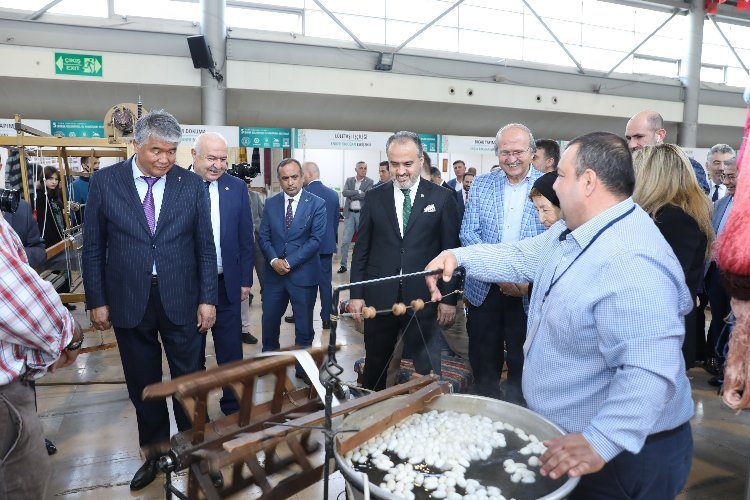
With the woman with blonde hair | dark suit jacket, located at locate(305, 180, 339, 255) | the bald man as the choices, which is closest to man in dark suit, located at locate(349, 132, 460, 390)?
the woman with blonde hair

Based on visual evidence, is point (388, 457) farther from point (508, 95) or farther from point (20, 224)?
point (508, 95)

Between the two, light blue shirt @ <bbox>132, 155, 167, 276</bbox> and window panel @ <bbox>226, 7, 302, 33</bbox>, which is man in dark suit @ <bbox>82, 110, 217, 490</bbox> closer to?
light blue shirt @ <bbox>132, 155, 167, 276</bbox>

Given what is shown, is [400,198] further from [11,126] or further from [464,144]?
[464,144]

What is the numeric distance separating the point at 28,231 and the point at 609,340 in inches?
125

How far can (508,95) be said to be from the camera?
11188 millimetres

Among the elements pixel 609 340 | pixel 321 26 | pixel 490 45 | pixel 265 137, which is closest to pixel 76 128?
pixel 265 137

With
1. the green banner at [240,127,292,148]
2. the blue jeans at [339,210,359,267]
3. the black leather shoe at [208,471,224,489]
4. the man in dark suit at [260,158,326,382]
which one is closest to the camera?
the black leather shoe at [208,471,224,489]

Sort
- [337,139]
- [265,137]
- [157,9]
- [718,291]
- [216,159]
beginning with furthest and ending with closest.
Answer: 1. [337,139]
2. [265,137]
3. [157,9]
4. [718,291]
5. [216,159]

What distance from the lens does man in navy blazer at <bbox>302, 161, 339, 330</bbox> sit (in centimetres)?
541

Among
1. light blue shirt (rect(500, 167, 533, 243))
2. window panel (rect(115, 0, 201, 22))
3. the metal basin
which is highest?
window panel (rect(115, 0, 201, 22))

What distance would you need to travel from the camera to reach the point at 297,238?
4008 mm

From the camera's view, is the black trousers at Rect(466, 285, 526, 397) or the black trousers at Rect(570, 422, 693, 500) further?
the black trousers at Rect(466, 285, 526, 397)

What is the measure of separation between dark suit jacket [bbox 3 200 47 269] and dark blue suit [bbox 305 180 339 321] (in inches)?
98.7

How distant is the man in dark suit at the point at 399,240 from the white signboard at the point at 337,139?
741cm
